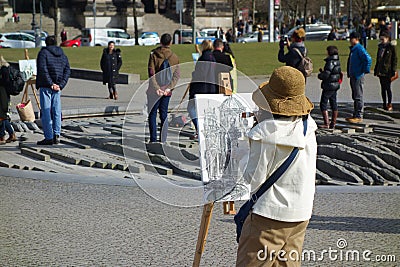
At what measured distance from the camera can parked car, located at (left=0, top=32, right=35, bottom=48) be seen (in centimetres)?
5884

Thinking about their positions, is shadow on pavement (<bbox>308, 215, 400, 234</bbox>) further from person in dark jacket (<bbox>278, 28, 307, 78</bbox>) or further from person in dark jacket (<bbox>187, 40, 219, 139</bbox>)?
person in dark jacket (<bbox>278, 28, 307, 78</bbox>)

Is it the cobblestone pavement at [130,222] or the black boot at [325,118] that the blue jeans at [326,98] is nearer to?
the black boot at [325,118]

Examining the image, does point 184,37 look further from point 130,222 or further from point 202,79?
point 202,79

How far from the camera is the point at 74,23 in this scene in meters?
74.6

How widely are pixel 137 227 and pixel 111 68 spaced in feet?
50.5

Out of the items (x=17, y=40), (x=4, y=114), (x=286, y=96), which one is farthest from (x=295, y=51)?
(x=17, y=40)

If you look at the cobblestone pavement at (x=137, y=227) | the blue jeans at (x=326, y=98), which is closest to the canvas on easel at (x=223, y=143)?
the cobblestone pavement at (x=137, y=227)

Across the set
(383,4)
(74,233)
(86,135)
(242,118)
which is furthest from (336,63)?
(383,4)

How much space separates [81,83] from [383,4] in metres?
71.1

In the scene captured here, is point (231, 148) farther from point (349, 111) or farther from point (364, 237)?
point (349, 111)

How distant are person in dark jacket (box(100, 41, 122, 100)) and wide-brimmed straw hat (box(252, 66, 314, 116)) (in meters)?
18.2

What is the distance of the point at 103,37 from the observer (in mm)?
64500

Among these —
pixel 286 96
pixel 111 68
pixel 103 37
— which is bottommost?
pixel 103 37

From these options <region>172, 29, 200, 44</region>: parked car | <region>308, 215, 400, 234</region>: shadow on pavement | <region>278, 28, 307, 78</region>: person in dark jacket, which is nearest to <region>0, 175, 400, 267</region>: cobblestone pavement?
<region>308, 215, 400, 234</region>: shadow on pavement
